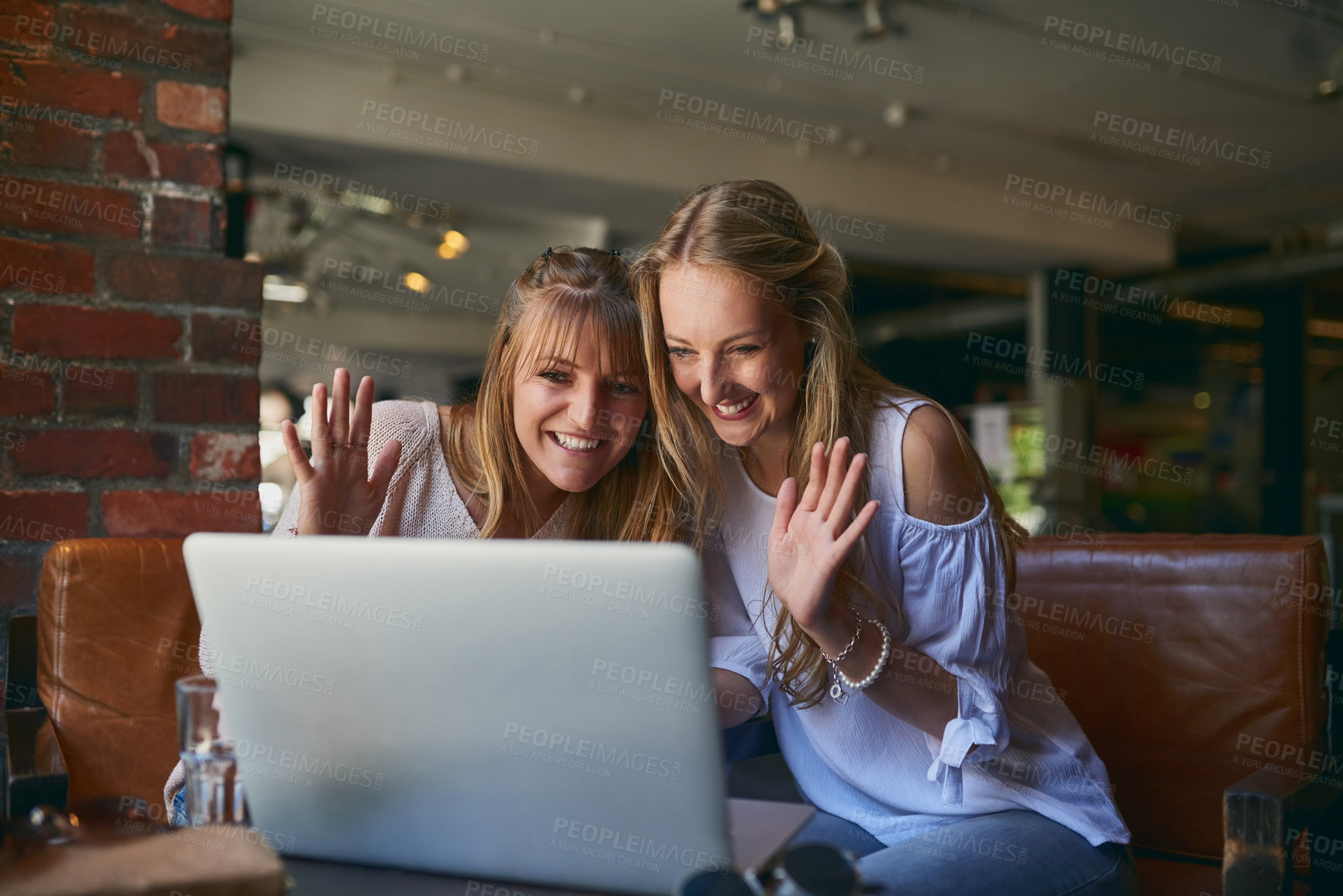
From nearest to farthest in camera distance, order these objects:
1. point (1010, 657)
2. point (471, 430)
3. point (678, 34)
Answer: point (1010, 657) → point (471, 430) → point (678, 34)

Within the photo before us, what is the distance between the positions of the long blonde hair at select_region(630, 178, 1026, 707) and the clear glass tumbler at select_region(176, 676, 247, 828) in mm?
690

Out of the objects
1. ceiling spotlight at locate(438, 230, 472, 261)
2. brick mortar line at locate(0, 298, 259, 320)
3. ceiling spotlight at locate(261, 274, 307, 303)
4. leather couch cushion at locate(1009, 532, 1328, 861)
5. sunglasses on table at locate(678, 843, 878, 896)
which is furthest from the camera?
ceiling spotlight at locate(261, 274, 307, 303)

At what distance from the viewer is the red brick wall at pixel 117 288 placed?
61.1 inches

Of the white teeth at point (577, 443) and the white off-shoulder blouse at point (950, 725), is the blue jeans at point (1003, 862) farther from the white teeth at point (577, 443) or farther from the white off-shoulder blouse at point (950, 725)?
the white teeth at point (577, 443)

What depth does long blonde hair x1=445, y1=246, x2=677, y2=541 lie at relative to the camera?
149 cm

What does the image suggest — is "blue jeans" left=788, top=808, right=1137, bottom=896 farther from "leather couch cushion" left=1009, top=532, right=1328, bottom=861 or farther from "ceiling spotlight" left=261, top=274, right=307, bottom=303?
"ceiling spotlight" left=261, top=274, right=307, bottom=303

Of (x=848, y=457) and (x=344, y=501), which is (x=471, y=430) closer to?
(x=344, y=501)

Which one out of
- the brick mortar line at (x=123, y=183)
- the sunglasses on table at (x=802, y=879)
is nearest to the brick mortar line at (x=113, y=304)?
the brick mortar line at (x=123, y=183)

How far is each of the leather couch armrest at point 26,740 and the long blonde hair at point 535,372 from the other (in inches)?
24.1

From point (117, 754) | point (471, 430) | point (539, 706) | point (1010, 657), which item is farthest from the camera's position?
point (471, 430)

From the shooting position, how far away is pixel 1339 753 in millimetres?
1394

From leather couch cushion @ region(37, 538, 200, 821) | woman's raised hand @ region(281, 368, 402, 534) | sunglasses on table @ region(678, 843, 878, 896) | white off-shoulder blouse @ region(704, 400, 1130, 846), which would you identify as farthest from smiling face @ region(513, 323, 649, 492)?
sunglasses on table @ region(678, 843, 878, 896)

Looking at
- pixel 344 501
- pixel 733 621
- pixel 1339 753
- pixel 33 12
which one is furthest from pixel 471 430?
pixel 1339 753

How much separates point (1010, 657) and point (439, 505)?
87 cm
